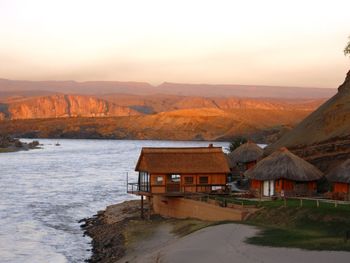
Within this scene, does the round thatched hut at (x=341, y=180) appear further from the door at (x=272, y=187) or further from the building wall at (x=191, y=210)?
the building wall at (x=191, y=210)

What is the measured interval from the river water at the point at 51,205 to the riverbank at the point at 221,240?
2.46m

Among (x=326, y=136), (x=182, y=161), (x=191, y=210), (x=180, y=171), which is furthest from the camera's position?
(x=326, y=136)

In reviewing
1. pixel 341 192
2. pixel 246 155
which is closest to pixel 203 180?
pixel 341 192

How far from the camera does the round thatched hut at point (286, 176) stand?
4459 centimetres

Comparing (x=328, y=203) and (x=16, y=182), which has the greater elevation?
(x=328, y=203)

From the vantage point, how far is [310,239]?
27.8 m

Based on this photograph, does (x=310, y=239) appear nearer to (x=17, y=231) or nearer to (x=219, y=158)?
(x=219, y=158)

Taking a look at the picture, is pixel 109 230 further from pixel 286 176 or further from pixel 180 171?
pixel 286 176

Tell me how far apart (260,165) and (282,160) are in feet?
6.23

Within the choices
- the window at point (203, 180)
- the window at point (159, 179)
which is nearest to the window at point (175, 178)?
the window at point (159, 179)

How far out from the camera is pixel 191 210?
43500 mm

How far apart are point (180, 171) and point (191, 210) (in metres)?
3.82

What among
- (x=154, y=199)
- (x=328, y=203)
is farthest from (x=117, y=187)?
(x=328, y=203)

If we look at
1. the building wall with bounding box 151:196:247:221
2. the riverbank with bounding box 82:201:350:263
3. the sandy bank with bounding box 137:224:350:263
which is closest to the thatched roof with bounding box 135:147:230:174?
the building wall with bounding box 151:196:247:221
